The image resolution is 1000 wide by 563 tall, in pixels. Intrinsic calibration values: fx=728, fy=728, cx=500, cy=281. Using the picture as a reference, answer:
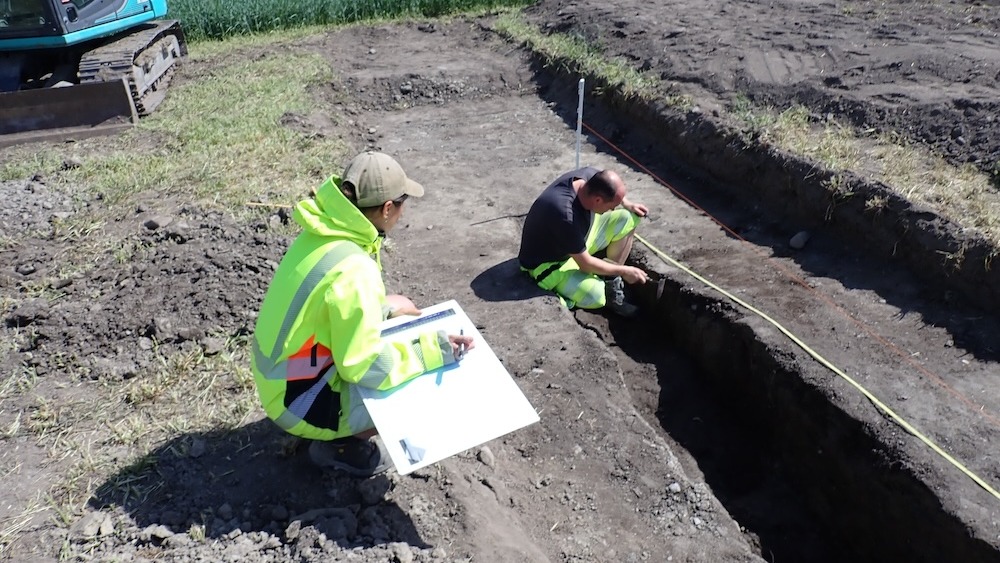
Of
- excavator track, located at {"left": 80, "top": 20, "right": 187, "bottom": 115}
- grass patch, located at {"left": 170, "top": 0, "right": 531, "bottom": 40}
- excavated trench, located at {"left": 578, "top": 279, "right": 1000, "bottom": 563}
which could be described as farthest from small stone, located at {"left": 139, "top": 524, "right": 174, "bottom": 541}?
grass patch, located at {"left": 170, "top": 0, "right": 531, "bottom": 40}

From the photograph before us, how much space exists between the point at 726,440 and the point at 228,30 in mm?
13883

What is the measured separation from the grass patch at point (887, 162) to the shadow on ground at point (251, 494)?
14.9 feet

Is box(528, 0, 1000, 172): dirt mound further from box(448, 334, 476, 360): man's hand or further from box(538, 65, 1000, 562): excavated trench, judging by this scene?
box(448, 334, 476, 360): man's hand

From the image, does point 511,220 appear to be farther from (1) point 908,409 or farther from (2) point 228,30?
(2) point 228,30

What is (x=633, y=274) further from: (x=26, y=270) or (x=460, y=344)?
(x=26, y=270)

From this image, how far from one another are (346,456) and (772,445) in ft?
10.2

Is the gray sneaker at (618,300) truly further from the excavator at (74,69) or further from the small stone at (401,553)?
the excavator at (74,69)

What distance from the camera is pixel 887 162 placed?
6270 millimetres

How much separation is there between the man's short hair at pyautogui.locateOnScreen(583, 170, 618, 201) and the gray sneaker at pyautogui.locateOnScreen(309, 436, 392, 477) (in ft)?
9.01

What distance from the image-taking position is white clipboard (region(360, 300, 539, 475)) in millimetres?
3088

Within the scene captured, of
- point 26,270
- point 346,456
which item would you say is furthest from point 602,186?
point 26,270

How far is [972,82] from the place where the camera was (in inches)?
290

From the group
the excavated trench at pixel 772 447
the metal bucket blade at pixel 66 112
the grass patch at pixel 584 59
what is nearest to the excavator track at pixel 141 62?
the metal bucket blade at pixel 66 112

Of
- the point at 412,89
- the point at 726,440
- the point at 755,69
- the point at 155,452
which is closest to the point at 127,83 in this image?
the point at 412,89
